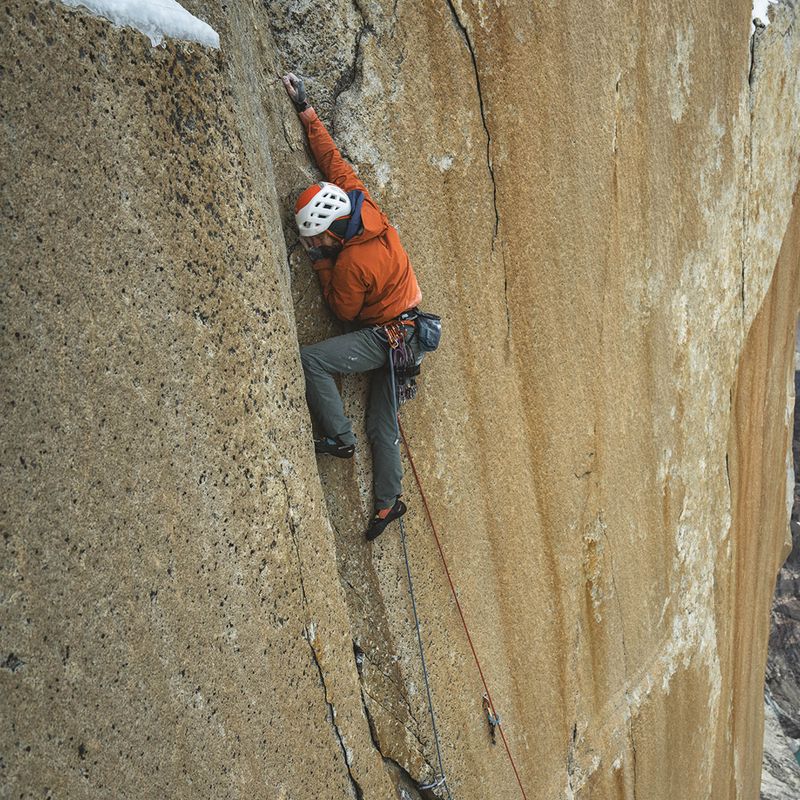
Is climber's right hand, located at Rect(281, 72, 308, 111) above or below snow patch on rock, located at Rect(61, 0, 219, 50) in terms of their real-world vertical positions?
below

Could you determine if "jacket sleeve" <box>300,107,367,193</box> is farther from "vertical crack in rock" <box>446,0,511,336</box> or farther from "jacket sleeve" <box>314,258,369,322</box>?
"vertical crack in rock" <box>446,0,511,336</box>

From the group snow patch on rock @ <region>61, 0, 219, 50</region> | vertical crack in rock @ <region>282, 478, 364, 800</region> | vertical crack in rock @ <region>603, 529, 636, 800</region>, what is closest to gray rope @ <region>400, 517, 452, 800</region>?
vertical crack in rock @ <region>282, 478, 364, 800</region>

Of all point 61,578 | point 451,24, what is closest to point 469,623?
point 61,578

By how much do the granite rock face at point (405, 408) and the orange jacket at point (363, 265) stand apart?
0.09m

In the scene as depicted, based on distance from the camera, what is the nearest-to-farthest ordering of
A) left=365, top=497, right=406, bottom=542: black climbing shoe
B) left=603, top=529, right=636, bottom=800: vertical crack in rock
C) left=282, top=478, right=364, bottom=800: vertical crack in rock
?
left=282, top=478, right=364, bottom=800: vertical crack in rock
left=365, top=497, right=406, bottom=542: black climbing shoe
left=603, top=529, right=636, bottom=800: vertical crack in rock

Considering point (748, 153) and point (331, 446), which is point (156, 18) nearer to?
point (331, 446)

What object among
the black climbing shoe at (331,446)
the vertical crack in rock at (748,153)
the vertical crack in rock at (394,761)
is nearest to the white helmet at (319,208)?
the black climbing shoe at (331,446)

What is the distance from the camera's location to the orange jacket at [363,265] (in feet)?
9.75

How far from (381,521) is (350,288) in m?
1.02

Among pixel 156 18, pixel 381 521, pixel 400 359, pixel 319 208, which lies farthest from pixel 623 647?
pixel 156 18

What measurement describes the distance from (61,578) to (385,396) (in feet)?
5.38

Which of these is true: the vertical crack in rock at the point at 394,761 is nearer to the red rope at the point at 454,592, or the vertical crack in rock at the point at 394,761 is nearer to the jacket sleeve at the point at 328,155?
the red rope at the point at 454,592

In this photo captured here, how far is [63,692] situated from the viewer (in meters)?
1.92

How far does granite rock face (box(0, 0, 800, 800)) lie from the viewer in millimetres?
1946
